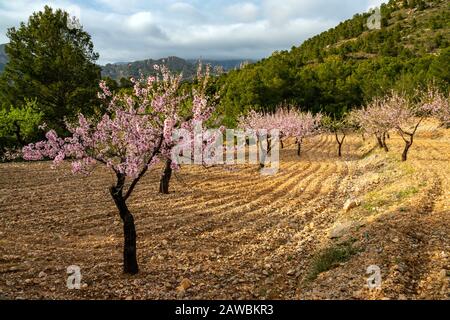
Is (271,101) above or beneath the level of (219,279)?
above

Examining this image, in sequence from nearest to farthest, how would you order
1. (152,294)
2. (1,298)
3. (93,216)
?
1. (1,298)
2. (152,294)
3. (93,216)

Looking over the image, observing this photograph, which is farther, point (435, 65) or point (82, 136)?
point (435, 65)

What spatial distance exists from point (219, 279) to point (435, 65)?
231ft

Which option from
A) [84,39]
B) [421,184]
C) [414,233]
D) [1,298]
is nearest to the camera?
[1,298]

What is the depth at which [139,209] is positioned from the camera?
61.4 feet

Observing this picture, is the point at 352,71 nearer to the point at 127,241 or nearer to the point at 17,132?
the point at 17,132

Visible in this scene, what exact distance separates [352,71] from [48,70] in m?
69.9

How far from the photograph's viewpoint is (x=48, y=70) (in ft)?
138

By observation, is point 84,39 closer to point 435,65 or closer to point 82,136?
point 82,136

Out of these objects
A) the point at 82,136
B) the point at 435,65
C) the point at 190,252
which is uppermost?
the point at 435,65

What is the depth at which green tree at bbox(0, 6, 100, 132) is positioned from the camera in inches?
1631

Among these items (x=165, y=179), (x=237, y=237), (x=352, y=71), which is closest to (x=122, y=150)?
(x=237, y=237)

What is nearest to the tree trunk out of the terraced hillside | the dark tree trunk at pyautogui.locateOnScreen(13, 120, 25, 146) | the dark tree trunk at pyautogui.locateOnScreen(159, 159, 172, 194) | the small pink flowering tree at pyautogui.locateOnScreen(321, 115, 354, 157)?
the terraced hillside
